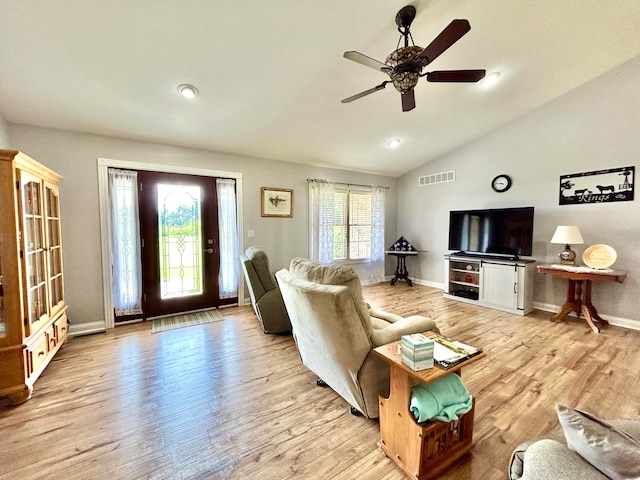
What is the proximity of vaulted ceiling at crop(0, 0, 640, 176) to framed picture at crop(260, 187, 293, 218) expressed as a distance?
2.93ft

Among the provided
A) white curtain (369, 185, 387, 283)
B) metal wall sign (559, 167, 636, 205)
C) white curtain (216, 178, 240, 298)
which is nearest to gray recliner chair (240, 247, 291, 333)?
white curtain (216, 178, 240, 298)

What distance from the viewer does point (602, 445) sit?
2.40ft

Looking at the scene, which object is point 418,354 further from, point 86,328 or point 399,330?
point 86,328

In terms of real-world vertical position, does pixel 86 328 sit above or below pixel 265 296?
below

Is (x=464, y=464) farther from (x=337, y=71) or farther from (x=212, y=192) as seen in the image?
(x=212, y=192)

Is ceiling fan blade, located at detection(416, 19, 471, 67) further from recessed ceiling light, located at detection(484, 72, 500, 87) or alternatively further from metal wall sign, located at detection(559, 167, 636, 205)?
metal wall sign, located at detection(559, 167, 636, 205)

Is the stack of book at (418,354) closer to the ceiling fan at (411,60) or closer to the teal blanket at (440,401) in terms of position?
the teal blanket at (440,401)

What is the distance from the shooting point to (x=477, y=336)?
124 inches

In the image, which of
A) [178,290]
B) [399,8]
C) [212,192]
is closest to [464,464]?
[399,8]

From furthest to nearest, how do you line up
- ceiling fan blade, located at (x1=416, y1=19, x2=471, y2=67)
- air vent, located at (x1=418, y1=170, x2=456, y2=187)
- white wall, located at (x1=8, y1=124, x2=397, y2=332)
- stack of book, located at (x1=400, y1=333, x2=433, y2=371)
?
air vent, located at (x1=418, y1=170, x2=456, y2=187) → white wall, located at (x1=8, y1=124, x2=397, y2=332) → ceiling fan blade, located at (x1=416, y1=19, x2=471, y2=67) → stack of book, located at (x1=400, y1=333, x2=433, y2=371)

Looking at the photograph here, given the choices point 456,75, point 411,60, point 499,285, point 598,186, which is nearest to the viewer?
point 411,60

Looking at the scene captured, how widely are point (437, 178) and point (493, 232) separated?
5.39 ft

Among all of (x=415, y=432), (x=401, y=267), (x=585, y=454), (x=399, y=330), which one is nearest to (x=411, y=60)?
(x=399, y=330)

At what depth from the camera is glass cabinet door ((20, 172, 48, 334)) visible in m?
2.11
